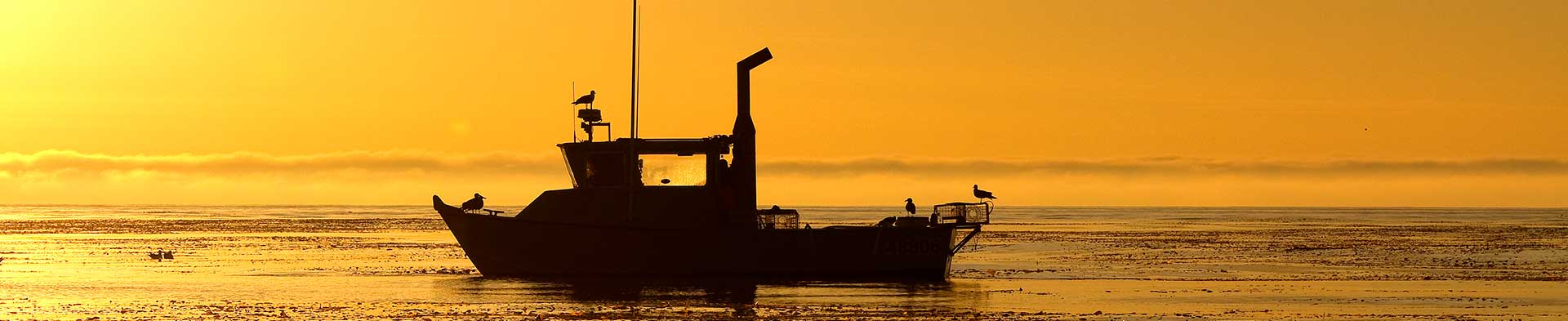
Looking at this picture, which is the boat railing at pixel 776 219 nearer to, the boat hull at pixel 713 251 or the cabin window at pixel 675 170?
the boat hull at pixel 713 251

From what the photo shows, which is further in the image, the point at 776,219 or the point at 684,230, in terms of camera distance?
the point at 776,219

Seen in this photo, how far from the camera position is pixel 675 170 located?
Result: 44.6 m

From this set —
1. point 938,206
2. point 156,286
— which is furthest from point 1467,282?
point 156,286

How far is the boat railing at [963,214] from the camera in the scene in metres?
46.3

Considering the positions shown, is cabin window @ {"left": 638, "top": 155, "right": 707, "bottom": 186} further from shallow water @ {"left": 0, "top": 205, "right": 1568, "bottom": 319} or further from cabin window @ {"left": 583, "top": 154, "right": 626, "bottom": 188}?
shallow water @ {"left": 0, "top": 205, "right": 1568, "bottom": 319}

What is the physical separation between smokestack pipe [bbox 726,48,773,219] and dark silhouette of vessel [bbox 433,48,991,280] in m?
0.03

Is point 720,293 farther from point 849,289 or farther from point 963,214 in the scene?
point 963,214

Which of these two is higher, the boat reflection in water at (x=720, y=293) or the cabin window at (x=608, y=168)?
the cabin window at (x=608, y=168)

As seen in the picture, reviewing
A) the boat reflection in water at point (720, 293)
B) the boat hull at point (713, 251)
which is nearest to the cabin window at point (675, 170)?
the boat hull at point (713, 251)

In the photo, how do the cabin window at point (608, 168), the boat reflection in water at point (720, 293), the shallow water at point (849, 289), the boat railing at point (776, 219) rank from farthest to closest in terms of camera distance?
1. the boat railing at point (776, 219)
2. the cabin window at point (608, 168)
3. the boat reflection in water at point (720, 293)
4. the shallow water at point (849, 289)

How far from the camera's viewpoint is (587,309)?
3428 centimetres

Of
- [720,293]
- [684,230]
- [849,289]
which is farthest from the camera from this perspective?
[684,230]

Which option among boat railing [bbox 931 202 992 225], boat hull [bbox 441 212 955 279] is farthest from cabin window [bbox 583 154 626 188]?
boat railing [bbox 931 202 992 225]

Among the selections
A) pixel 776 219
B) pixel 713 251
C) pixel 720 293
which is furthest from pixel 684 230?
pixel 720 293
